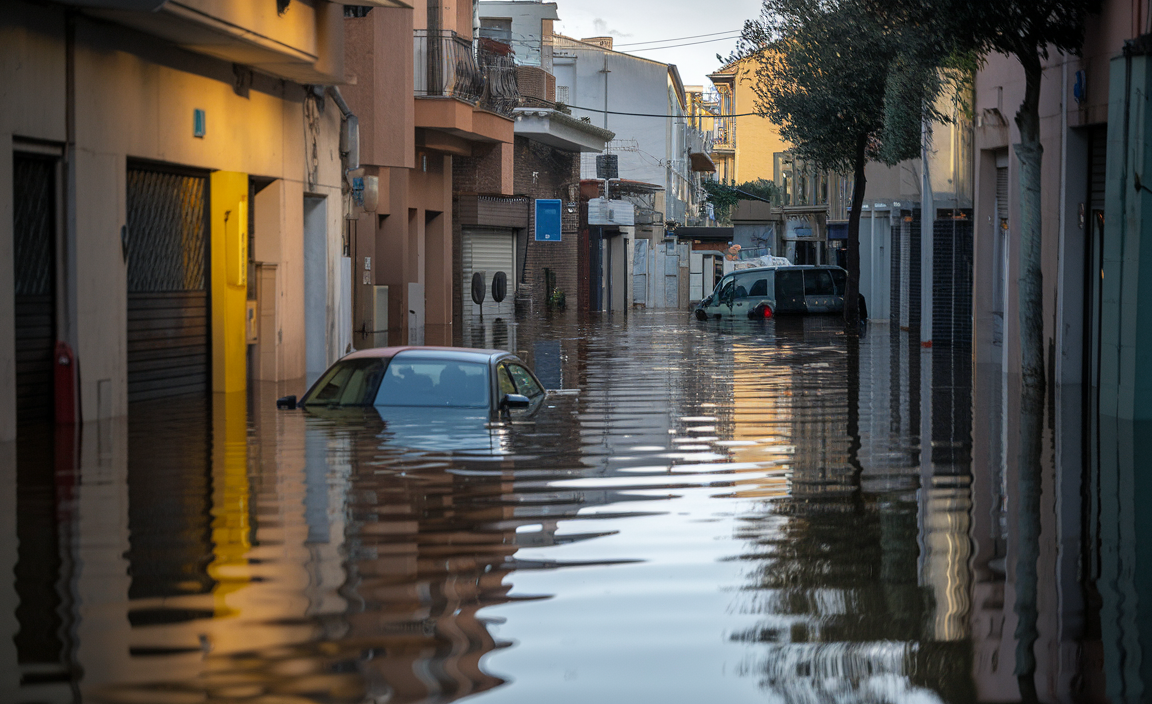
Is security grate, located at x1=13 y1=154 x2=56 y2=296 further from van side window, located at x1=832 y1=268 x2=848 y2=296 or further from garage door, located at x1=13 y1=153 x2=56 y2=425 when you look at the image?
van side window, located at x1=832 y1=268 x2=848 y2=296

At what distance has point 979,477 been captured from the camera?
10523mm

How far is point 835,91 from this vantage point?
37.8 m

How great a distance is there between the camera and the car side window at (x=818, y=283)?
145 ft

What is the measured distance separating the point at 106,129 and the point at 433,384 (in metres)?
4.29

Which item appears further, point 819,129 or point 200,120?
point 819,129

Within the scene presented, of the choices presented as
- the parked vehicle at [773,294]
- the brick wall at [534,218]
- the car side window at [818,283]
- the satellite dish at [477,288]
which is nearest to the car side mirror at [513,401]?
the satellite dish at [477,288]

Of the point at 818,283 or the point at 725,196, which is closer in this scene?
the point at 818,283

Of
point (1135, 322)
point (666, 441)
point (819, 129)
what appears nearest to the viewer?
point (666, 441)

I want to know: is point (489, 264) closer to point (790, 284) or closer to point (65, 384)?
point (790, 284)

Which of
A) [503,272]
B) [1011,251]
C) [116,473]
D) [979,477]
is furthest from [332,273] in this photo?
[503,272]

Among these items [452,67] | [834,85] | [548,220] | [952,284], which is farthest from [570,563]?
[548,220]

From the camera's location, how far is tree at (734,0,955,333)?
32562mm

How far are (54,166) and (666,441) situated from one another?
606 cm

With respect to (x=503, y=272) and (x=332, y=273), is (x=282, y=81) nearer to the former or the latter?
(x=332, y=273)
